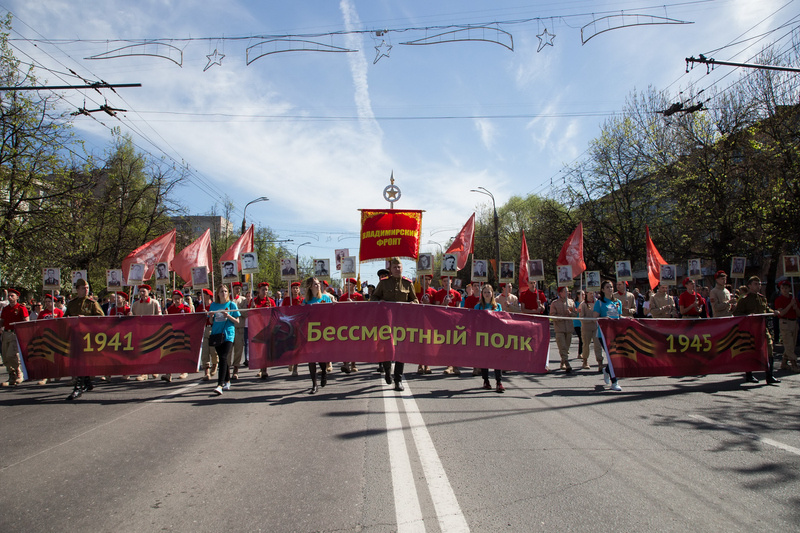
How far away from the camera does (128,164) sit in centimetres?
3441

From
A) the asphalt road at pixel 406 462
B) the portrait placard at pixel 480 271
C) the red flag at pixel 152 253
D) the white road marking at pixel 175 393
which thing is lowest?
the white road marking at pixel 175 393

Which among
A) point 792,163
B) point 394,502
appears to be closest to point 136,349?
point 394,502

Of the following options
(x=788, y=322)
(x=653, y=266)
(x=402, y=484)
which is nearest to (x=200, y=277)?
(x=402, y=484)

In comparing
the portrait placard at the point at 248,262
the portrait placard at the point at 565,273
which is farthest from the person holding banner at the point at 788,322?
the portrait placard at the point at 248,262

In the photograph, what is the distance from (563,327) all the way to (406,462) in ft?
25.7

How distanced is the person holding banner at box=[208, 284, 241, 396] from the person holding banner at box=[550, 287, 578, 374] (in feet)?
21.0

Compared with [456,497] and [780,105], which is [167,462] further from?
[780,105]

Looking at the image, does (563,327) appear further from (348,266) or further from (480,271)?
(348,266)

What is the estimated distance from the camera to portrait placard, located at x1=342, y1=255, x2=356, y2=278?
1711cm

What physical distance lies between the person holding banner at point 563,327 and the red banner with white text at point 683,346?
1839 millimetres

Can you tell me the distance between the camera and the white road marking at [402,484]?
339 cm

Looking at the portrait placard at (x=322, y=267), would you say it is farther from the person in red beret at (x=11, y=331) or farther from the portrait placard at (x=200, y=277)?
the person in red beret at (x=11, y=331)

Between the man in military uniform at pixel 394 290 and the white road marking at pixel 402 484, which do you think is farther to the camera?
the man in military uniform at pixel 394 290

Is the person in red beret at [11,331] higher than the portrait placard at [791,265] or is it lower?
lower
